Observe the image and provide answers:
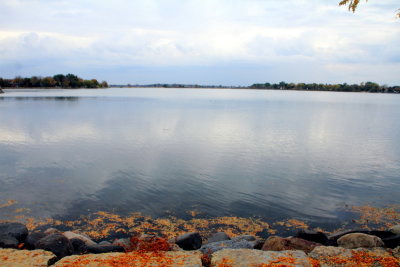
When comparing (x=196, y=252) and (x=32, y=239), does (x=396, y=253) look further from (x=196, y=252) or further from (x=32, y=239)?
(x=32, y=239)

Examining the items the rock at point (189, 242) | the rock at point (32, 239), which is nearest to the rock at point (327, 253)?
the rock at point (189, 242)

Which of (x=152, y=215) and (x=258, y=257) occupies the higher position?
(x=258, y=257)

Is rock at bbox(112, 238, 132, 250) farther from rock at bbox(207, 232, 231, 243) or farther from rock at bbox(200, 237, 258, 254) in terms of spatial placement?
rock at bbox(207, 232, 231, 243)

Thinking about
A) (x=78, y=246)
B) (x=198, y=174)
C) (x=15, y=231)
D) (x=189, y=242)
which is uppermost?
(x=15, y=231)

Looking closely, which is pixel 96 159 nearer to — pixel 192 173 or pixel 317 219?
pixel 192 173

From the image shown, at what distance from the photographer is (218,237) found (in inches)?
402

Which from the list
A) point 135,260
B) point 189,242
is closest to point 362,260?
point 189,242

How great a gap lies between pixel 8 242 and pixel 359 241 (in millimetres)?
9438

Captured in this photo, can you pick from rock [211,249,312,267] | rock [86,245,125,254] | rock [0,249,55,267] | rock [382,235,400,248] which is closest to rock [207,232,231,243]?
rock [211,249,312,267]

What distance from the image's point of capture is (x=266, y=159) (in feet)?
71.8

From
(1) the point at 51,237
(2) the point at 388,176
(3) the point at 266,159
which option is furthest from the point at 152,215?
(2) the point at 388,176

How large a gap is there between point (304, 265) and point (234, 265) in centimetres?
153

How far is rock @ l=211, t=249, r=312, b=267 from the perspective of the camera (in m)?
6.84

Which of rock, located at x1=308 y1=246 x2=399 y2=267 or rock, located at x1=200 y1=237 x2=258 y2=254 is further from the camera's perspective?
rock, located at x1=200 y1=237 x2=258 y2=254
